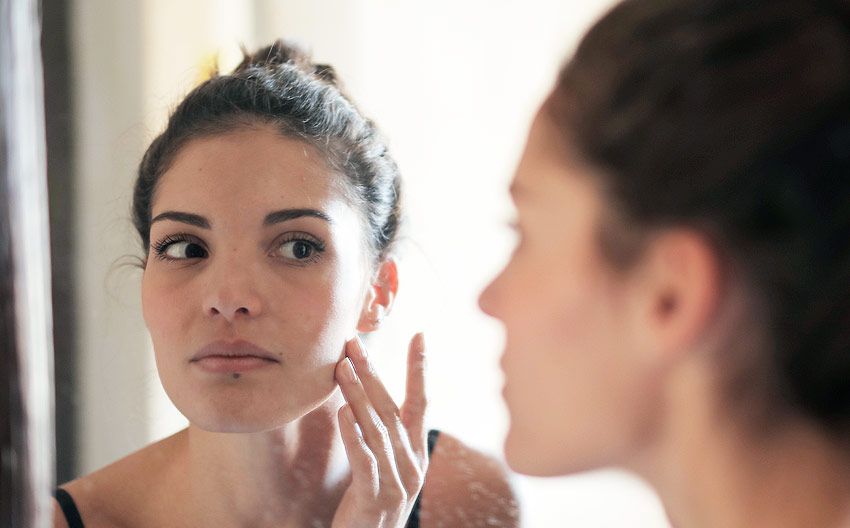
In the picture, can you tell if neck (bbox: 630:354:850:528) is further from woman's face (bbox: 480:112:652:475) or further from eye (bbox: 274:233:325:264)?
eye (bbox: 274:233:325:264)

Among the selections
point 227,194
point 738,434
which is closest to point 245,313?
point 227,194

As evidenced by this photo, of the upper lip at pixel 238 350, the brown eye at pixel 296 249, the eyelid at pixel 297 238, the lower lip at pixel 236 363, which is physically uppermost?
the eyelid at pixel 297 238

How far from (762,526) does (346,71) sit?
0.22m

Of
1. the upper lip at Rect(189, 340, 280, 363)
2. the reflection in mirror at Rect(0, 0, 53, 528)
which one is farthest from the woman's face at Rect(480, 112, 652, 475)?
the reflection in mirror at Rect(0, 0, 53, 528)

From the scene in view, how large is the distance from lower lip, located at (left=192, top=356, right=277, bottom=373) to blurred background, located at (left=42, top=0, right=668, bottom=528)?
0.04 meters

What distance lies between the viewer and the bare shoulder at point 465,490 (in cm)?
34

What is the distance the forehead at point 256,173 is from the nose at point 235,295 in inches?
1.1

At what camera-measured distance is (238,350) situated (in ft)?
1.18

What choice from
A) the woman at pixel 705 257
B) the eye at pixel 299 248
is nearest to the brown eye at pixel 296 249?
the eye at pixel 299 248

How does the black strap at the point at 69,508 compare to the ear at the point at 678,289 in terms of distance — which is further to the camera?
the black strap at the point at 69,508

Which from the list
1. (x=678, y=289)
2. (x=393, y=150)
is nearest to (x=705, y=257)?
(x=678, y=289)

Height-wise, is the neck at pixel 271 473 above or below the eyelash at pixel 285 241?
below

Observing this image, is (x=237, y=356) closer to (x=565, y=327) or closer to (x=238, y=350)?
(x=238, y=350)

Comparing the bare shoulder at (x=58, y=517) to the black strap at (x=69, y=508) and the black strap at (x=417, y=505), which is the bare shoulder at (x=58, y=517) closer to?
the black strap at (x=69, y=508)
